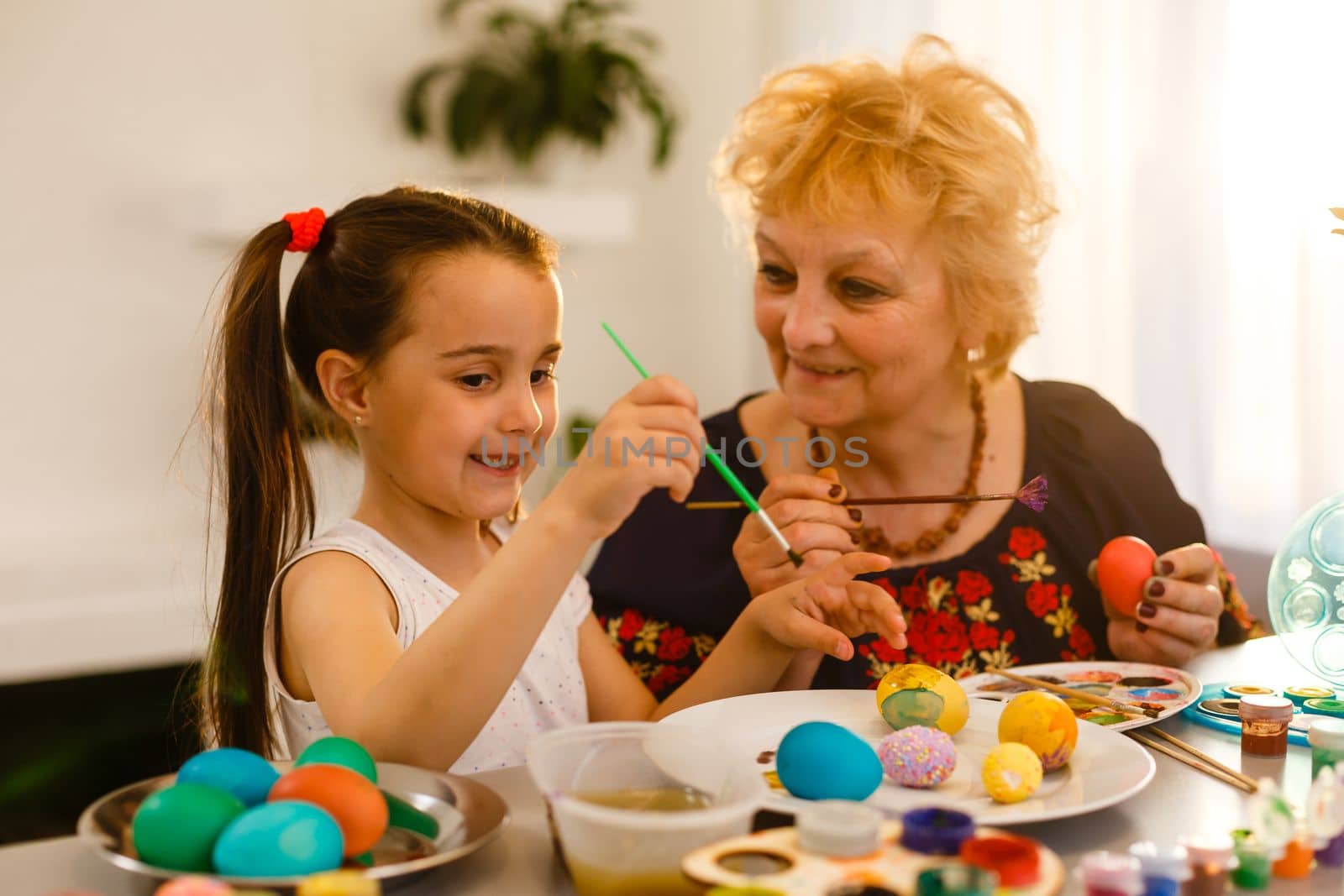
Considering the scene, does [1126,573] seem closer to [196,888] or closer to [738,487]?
[738,487]

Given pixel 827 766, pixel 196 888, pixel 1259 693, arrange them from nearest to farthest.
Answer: pixel 196 888 < pixel 827 766 < pixel 1259 693

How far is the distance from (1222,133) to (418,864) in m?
2.23

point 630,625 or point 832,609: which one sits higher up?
point 832,609

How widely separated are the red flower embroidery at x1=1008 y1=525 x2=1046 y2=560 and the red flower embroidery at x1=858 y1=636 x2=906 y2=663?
23cm

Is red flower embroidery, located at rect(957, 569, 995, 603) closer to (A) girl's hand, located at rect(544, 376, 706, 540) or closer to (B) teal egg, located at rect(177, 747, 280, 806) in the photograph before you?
(A) girl's hand, located at rect(544, 376, 706, 540)

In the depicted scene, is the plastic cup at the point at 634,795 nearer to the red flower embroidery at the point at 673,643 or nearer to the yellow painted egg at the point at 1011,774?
the yellow painted egg at the point at 1011,774

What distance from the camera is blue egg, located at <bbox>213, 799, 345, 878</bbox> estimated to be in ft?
2.20

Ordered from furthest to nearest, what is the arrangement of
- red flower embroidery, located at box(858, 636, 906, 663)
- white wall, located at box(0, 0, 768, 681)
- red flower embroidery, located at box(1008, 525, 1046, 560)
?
1. white wall, located at box(0, 0, 768, 681)
2. red flower embroidery, located at box(1008, 525, 1046, 560)
3. red flower embroidery, located at box(858, 636, 906, 663)

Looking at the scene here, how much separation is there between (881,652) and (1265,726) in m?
0.59

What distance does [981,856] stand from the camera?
2.10 feet

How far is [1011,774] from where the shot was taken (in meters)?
0.82

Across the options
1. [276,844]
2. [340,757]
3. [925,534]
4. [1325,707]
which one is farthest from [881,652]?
[276,844]

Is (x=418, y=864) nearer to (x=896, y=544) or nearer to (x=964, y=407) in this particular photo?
(x=896, y=544)

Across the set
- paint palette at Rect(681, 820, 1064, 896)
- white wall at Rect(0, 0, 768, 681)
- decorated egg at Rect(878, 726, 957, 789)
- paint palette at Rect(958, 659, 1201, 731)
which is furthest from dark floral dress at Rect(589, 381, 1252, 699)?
white wall at Rect(0, 0, 768, 681)
